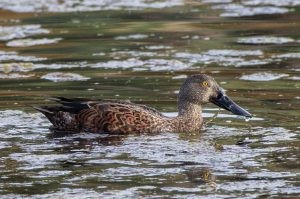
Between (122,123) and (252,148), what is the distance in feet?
5.54

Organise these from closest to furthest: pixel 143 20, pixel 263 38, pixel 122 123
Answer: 1. pixel 122 123
2. pixel 263 38
3. pixel 143 20

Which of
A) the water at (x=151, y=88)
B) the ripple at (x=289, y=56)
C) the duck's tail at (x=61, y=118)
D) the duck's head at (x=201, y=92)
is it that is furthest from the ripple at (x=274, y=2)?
the duck's tail at (x=61, y=118)

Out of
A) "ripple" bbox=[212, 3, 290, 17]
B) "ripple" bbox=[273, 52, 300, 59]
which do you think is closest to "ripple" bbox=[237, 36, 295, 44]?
"ripple" bbox=[273, 52, 300, 59]

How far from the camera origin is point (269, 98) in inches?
500

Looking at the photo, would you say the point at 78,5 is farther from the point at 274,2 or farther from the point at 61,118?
the point at 61,118

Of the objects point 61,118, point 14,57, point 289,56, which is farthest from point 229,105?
point 14,57

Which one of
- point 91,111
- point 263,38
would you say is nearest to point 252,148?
point 91,111

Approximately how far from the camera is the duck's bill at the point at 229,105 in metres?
11.5

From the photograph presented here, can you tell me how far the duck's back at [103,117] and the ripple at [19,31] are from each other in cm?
630

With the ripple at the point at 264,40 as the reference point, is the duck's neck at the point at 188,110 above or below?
below

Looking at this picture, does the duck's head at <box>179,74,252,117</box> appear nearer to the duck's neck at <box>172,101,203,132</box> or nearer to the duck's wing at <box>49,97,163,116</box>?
the duck's neck at <box>172,101,203,132</box>

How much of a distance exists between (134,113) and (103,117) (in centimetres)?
32

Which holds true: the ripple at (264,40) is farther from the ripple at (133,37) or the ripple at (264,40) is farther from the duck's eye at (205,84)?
the duck's eye at (205,84)

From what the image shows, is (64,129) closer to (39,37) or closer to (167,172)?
(167,172)
